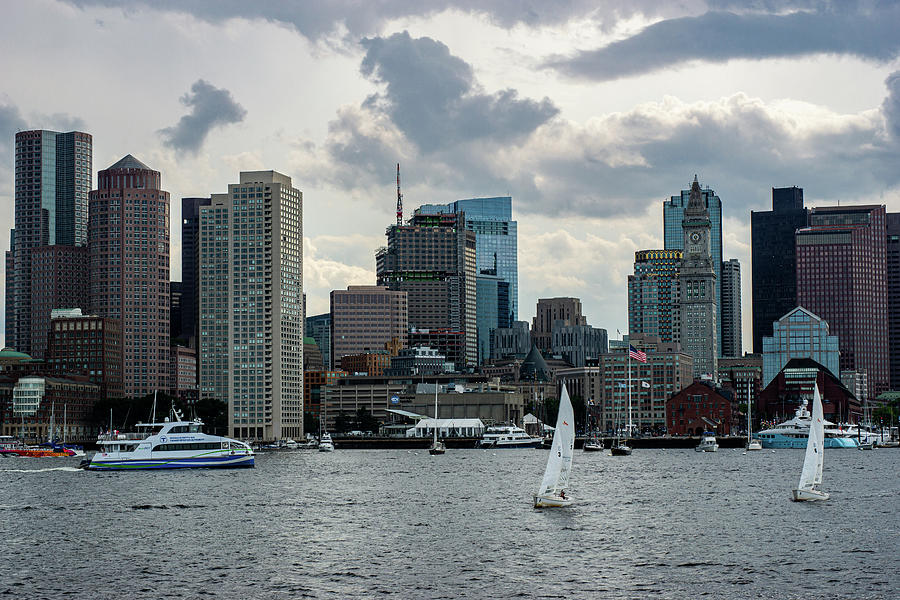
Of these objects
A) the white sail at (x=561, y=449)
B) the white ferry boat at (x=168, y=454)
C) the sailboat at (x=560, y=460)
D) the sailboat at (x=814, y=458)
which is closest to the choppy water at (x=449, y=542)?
the sailboat at (x=560, y=460)

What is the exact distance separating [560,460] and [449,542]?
17.1 m

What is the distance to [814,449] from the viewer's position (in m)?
120

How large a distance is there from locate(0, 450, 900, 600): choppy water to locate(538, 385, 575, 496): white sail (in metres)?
3.18

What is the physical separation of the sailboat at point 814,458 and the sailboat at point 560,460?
22916 mm

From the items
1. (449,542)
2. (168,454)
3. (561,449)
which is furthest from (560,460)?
(168,454)

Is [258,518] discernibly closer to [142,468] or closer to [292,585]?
[292,585]

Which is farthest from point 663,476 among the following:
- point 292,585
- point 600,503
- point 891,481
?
point 292,585

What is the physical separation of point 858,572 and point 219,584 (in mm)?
41006

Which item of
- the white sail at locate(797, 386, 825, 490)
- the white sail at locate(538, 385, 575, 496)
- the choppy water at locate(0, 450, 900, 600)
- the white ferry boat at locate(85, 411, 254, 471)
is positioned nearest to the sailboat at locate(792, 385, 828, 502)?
the white sail at locate(797, 386, 825, 490)

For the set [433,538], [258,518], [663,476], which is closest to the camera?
[433,538]

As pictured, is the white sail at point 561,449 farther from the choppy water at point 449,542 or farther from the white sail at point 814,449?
the white sail at point 814,449

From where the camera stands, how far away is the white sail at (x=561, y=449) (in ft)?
356

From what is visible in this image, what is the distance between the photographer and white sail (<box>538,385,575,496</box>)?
108m

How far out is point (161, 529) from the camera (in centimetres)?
10931
